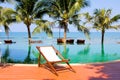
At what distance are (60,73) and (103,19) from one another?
20552 millimetres

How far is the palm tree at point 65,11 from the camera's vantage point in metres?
23.6

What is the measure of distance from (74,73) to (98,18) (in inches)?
807

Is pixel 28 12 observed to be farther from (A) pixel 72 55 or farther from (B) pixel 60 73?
(B) pixel 60 73

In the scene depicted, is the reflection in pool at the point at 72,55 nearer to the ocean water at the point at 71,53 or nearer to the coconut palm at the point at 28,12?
the ocean water at the point at 71,53

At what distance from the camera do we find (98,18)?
27.3 m

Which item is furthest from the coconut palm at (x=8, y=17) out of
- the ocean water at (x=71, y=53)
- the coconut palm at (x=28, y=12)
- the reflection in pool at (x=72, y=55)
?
the reflection in pool at (x=72, y=55)

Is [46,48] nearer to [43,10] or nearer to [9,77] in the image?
[9,77]

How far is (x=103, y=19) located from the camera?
27.1m

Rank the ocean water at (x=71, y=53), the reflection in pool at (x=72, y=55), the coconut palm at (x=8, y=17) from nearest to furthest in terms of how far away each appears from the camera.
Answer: the reflection in pool at (x=72, y=55) < the ocean water at (x=71, y=53) < the coconut palm at (x=8, y=17)

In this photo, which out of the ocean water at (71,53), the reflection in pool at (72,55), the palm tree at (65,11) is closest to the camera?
the reflection in pool at (72,55)

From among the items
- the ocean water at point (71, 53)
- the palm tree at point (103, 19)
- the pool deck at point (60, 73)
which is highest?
the palm tree at point (103, 19)

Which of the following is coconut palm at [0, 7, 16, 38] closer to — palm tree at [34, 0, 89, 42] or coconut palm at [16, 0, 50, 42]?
coconut palm at [16, 0, 50, 42]

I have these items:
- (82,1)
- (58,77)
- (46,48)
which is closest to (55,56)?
(46,48)

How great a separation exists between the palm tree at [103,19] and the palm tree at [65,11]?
336 cm
